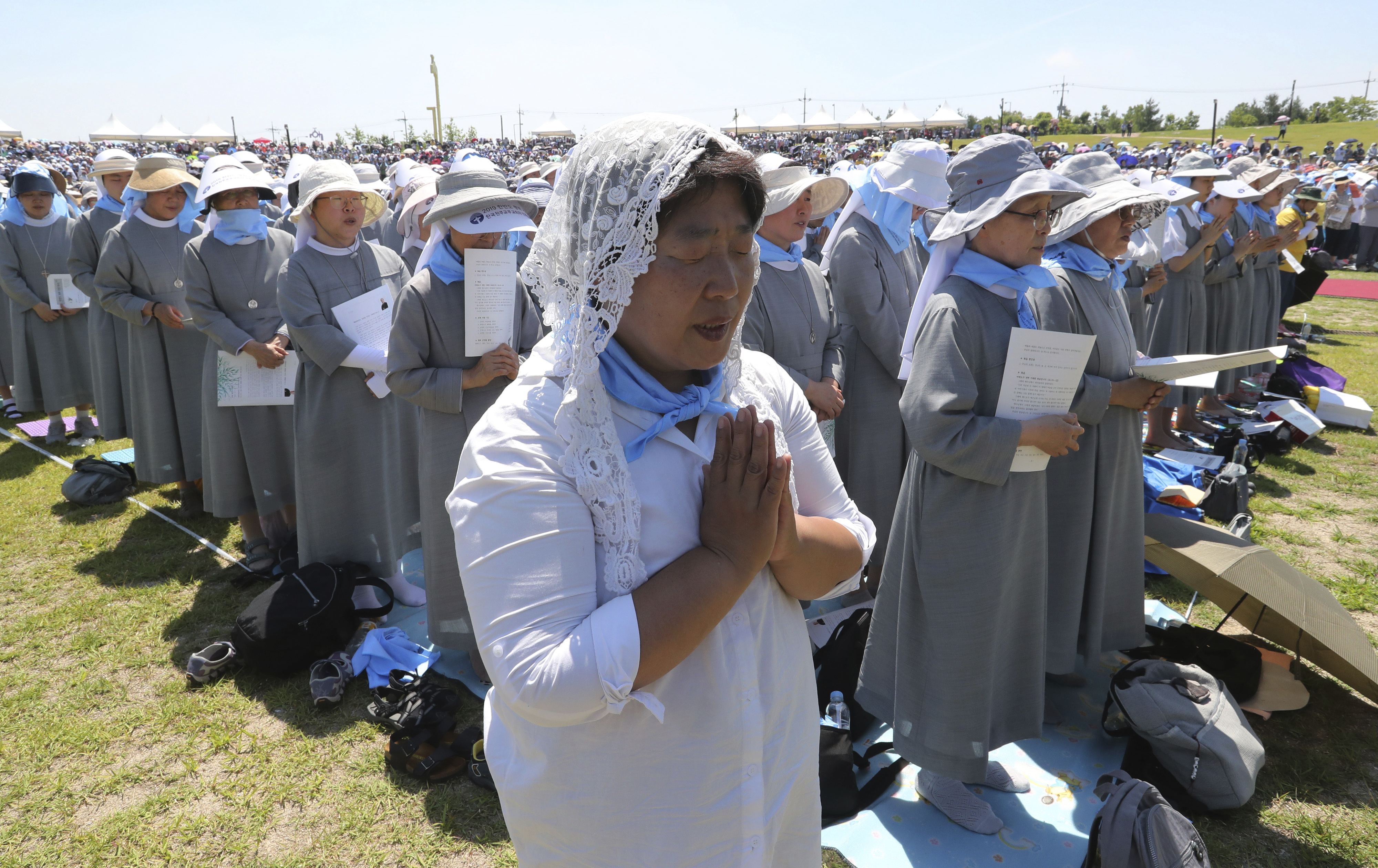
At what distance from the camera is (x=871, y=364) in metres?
4.64

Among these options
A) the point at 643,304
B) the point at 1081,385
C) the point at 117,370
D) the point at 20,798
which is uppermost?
the point at 643,304

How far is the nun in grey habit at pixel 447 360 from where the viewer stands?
3.63 m

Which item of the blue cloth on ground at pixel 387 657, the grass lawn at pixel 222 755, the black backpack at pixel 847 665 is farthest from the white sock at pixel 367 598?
the black backpack at pixel 847 665

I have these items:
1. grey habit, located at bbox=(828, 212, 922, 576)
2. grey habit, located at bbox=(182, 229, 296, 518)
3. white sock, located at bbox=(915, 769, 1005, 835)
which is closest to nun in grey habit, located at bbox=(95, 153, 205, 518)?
grey habit, located at bbox=(182, 229, 296, 518)

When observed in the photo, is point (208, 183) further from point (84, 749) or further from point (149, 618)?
point (84, 749)

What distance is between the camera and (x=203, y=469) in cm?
522

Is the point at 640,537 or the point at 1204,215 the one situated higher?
the point at 1204,215

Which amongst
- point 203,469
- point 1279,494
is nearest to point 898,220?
point 1279,494

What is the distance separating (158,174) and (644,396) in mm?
5581

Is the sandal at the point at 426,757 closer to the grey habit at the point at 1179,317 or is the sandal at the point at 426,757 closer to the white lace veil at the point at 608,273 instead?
the white lace veil at the point at 608,273

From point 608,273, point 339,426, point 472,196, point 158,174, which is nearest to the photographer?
point 608,273

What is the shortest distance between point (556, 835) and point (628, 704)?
286mm

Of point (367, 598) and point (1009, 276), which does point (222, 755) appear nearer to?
point (367, 598)

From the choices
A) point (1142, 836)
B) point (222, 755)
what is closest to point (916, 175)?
point (1142, 836)
